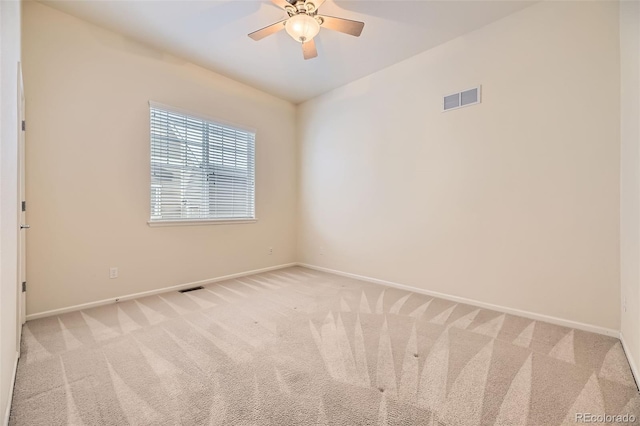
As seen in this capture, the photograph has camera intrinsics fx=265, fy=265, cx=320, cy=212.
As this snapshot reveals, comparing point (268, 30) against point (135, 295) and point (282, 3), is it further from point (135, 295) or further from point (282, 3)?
point (135, 295)

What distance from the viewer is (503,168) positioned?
2.78 metres

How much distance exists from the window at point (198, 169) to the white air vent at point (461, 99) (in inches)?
113

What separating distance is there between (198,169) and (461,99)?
3.46 meters

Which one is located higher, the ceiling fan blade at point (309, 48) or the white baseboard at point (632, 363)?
the ceiling fan blade at point (309, 48)

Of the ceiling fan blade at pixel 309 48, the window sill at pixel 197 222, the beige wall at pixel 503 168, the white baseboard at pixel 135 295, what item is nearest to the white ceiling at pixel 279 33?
the beige wall at pixel 503 168

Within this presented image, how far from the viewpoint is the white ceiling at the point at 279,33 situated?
2.56m

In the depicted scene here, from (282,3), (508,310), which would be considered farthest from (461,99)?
(508,310)

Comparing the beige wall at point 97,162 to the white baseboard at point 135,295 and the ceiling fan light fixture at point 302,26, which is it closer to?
the white baseboard at point 135,295

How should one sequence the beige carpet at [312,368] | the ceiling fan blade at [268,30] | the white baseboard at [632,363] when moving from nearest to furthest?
the beige carpet at [312,368] → the white baseboard at [632,363] → the ceiling fan blade at [268,30]

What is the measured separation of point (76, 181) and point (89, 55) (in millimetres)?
1352

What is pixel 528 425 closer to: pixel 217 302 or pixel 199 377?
pixel 199 377

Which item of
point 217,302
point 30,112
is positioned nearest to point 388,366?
point 217,302

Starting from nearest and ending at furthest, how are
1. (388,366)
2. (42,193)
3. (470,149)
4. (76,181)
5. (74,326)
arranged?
(388,366) < (74,326) < (42,193) < (76,181) < (470,149)

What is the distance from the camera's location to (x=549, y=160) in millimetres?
2527
